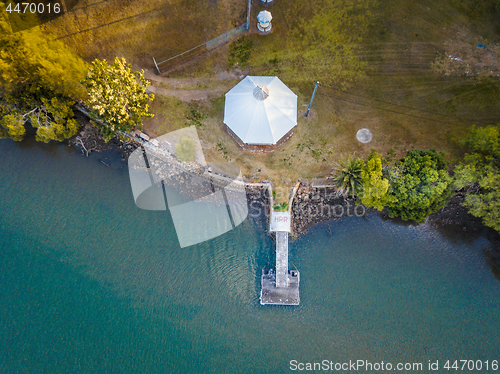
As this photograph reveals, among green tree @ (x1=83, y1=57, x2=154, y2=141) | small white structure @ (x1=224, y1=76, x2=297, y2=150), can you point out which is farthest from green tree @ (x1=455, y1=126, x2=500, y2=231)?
green tree @ (x1=83, y1=57, x2=154, y2=141)

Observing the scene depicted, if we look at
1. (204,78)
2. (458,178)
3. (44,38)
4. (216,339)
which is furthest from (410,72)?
(44,38)

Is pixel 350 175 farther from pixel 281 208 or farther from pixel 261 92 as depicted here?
pixel 261 92

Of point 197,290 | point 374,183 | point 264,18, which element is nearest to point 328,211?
point 374,183

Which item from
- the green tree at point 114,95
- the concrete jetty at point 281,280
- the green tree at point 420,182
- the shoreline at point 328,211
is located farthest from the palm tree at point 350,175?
the green tree at point 114,95

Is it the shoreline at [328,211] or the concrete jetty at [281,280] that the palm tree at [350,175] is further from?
the concrete jetty at [281,280]

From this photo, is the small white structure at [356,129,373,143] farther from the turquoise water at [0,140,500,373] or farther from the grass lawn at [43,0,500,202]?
the turquoise water at [0,140,500,373]

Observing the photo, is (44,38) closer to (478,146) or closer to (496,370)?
(478,146)
